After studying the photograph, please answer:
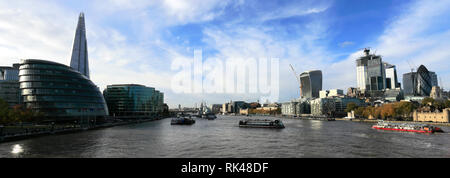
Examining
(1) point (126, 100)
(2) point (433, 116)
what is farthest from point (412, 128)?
(1) point (126, 100)

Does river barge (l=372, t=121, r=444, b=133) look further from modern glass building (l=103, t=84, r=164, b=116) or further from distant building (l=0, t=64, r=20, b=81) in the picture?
distant building (l=0, t=64, r=20, b=81)

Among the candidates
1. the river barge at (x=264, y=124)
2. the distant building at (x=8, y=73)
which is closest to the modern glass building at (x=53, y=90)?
the distant building at (x=8, y=73)

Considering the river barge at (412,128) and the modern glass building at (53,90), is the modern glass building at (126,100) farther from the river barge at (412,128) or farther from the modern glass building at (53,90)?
the river barge at (412,128)

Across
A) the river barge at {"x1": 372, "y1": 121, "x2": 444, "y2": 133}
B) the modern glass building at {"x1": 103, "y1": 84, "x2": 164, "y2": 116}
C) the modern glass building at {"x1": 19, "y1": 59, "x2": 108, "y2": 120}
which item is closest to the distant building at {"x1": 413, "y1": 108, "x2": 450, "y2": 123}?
the river barge at {"x1": 372, "y1": 121, "x2": 444, "y2": 133}

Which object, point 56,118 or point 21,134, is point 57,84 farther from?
point 21,134

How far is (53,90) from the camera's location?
96625 millimetres

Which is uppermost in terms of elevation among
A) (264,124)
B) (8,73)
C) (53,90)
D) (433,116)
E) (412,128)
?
(8,73)

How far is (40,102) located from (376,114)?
179321mm

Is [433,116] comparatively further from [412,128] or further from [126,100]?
[126,100]

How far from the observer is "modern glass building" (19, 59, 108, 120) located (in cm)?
9331

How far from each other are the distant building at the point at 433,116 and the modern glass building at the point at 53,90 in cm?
16416

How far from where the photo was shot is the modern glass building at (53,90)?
306ft

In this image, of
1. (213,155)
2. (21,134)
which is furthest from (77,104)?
(213,155)

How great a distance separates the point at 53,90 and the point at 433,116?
583ft
